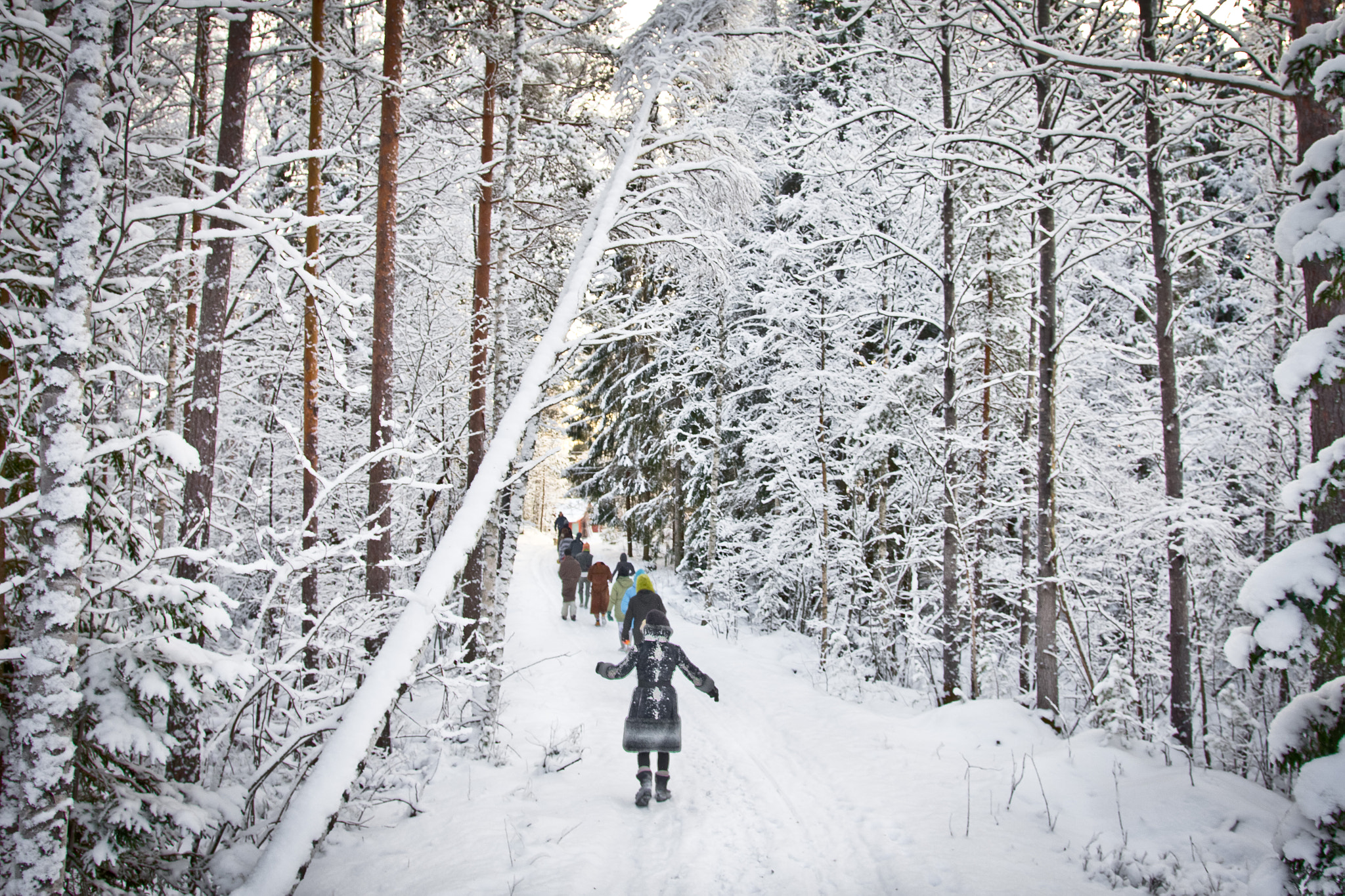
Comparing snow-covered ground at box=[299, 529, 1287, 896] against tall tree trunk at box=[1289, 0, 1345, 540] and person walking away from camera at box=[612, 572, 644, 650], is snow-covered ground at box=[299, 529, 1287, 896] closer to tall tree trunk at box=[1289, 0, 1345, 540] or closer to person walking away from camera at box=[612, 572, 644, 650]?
tall tree trunk at box=[1289, 0, 1345, 540]

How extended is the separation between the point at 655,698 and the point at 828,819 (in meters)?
1.89

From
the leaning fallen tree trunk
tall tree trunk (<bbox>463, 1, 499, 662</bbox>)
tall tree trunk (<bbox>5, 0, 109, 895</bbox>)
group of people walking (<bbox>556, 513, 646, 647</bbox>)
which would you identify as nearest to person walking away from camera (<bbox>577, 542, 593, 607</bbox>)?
group of people walking (<bbox>556, 513, 646, 647</bbox>)

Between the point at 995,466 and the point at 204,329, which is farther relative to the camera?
the point at 995,466

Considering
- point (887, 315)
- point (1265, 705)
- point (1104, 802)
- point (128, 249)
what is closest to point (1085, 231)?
point (887, 315)

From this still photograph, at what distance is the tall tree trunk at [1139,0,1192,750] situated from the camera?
6.61 metres

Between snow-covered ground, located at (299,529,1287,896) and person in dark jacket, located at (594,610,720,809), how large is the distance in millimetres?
381

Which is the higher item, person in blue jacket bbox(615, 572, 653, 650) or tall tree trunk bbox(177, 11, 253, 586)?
tall tree trunk bbox(177, 11, 253, 586)

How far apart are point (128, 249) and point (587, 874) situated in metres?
4.92

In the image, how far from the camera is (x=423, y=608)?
371 centimetres

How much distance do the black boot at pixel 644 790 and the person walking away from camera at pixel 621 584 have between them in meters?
8.01

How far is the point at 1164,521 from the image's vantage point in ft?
24.3

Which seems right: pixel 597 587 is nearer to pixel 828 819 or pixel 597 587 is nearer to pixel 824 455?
pixel 824 455

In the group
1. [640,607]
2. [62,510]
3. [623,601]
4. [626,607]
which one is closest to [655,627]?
[640,607]

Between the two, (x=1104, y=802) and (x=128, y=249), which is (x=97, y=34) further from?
(x=1104, y=802)
